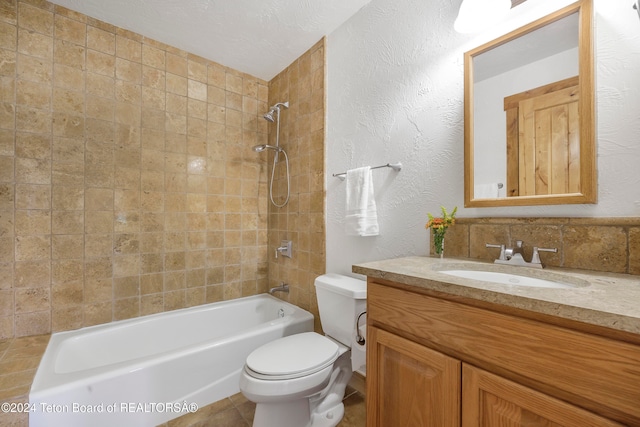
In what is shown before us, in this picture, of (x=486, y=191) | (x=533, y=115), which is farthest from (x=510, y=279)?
(x=533, y=115)

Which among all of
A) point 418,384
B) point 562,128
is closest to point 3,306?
point 418,384

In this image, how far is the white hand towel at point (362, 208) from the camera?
1.48 meters

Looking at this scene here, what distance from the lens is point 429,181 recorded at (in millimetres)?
1284

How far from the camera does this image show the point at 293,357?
123 centimetres

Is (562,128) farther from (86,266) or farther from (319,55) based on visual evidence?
(86,266)

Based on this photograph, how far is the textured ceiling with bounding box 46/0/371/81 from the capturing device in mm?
1607

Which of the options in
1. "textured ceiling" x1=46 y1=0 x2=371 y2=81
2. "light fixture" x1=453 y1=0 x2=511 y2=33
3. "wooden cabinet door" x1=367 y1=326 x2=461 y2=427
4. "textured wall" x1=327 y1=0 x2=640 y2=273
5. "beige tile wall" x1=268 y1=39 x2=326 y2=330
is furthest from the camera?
"beige tile wall" x1=268 y1=39 x2=326 y2=330

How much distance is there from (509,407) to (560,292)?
0.93 feet

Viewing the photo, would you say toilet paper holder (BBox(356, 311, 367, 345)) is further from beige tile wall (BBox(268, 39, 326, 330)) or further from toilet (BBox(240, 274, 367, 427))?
beige tile wall (BBox(268, 39, 326, 330))

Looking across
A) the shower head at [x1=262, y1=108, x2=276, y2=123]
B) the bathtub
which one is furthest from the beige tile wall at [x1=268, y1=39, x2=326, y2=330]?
the bathtub

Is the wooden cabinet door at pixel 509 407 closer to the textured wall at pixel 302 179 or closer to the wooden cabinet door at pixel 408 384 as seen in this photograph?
the wooden cabinet door at pixel 408 384

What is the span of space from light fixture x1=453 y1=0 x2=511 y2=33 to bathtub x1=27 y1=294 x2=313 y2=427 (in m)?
1.82

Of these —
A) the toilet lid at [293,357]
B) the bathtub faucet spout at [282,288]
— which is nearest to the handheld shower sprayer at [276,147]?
the bathtub faucet spout at [282,288]

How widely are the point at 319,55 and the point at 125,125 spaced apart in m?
1.44
